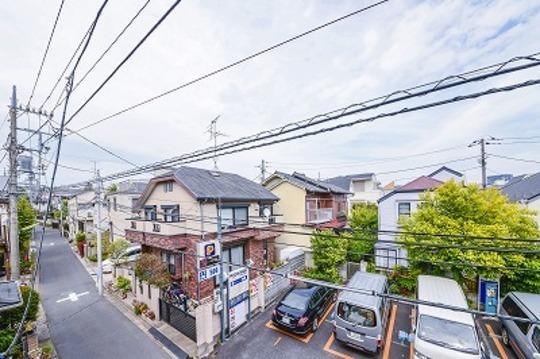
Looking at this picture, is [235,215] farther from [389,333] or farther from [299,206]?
[389,333]

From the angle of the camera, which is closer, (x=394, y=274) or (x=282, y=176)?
(x=394, y=274)

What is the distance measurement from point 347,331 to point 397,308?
456cm

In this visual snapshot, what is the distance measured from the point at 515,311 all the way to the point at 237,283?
9576 mm

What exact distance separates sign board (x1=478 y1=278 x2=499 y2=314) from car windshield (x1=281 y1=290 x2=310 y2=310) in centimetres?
711

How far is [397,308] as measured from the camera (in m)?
11.1

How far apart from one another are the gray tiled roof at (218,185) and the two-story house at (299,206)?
43.3 inches

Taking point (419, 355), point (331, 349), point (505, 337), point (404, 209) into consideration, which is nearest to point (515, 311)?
point (505, 337)

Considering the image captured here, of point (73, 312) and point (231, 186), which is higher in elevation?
point (231, 186)

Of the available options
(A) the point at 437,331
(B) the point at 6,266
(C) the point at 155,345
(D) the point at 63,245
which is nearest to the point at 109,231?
(B) the point at 6,266

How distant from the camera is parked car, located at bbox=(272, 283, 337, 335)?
347 inches

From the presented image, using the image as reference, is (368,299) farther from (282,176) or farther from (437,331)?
(282,176)

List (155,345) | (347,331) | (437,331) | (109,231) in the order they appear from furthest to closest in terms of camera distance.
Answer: (109,231) < (155,345) < (347,331) < (437,331)

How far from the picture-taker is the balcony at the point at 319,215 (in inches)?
689

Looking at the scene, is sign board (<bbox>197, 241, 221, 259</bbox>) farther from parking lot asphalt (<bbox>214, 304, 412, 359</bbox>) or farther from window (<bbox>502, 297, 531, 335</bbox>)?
window (<bbox>502, 297, 531, 335</bbox>)
